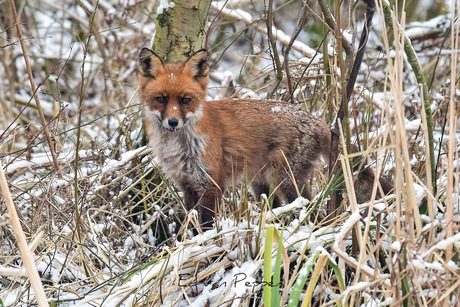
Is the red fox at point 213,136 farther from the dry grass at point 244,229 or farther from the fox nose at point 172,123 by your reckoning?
the dry grass at point 244,229

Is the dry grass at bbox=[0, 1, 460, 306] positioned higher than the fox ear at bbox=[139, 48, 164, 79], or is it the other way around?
the fox ear at bbox=[139, 48, 164, 79]

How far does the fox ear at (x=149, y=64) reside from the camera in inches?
207

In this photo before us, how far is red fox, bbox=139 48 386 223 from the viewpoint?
529cm

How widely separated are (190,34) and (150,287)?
7.62 feet

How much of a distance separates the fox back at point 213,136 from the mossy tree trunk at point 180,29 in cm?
34

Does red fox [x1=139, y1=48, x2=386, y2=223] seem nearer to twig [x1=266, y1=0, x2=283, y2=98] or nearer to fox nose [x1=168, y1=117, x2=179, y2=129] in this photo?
fox nose [x1=168, y1=117, x2=179, y2=129]

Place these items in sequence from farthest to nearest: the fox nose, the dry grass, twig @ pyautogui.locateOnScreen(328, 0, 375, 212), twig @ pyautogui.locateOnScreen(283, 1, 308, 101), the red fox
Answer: twig @ pyautogui.locateOnScreen(283, 1, 308, 101) < the red fox < the fox nose < twig @ pyautogui.locateOnScreen(328, 0, 375, 212) < the dry grass

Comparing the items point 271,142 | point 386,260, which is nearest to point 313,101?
point 271,142

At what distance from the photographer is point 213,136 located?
5.39 m

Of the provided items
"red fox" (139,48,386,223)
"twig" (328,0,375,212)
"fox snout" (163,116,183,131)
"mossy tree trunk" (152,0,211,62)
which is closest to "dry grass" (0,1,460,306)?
"twig" (328,0,375,212)

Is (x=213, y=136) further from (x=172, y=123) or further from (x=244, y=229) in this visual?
(x=244, y=229)

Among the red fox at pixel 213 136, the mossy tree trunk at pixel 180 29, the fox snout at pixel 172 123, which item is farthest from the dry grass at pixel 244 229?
the mossy tree trunk at pixel 180 29

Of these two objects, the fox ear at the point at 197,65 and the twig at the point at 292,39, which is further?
the twig at the point at 292,39

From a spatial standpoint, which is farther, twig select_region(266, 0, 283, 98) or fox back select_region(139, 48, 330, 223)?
twig select_region(266, 0, 283, 98)
